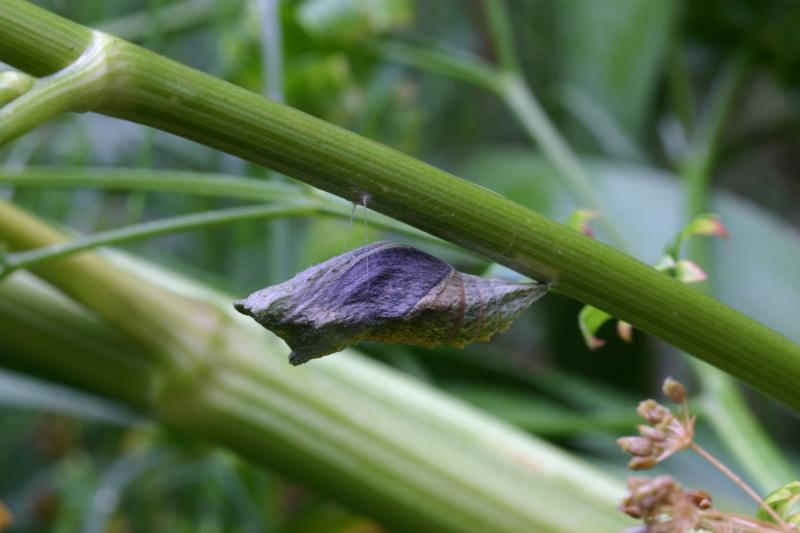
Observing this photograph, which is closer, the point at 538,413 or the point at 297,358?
the point at 297,358

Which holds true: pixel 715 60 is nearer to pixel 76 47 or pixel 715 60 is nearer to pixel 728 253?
pixel 728 253

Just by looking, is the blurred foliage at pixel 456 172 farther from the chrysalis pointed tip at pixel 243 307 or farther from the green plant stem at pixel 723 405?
the chrysalis pointed tip at pixel 243 307

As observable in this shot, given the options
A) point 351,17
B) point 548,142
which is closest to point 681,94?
point 548,142

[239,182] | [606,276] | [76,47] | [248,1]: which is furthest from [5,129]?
[248,1]

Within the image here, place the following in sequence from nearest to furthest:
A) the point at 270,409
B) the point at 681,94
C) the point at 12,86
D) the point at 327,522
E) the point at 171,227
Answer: the point at 12,86 < the point at 171,227 < the point at 270,409 < the point at 327,522 < the point at 681,94

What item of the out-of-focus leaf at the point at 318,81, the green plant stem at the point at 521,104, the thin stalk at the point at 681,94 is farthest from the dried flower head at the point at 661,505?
the thin stalk at the point at 681,94

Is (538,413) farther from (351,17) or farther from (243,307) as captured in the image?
(243,307)

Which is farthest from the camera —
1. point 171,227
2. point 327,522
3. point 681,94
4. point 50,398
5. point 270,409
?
point 681,94

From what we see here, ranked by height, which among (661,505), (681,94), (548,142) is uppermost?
(681,94)

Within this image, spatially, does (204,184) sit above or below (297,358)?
above
